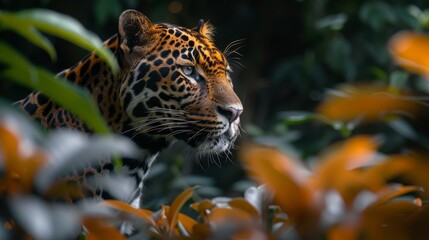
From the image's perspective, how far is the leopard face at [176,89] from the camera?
3.53 m

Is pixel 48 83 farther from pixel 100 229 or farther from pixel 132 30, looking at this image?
pixel 132 30

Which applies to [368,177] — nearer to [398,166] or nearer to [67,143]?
[398,166]

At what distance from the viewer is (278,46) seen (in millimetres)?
8641

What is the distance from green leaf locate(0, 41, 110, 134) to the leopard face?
229 centimetres

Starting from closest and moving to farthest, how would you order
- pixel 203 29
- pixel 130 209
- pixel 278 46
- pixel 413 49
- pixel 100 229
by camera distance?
1. pixel 413 49
2. pixel 100 229
3. pixel 130 209
4. pixel 203 29
5. pixel 278 46

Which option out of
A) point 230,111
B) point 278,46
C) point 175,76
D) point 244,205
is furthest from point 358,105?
point 278,46

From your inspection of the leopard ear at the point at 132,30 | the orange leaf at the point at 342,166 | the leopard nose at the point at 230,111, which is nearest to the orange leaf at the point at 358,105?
the orange leaf at the point at 342,166

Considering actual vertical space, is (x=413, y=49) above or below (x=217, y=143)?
above

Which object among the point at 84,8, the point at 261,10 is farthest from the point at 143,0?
the point at 261,10

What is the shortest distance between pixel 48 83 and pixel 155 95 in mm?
2378

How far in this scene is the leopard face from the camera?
3.53 metres

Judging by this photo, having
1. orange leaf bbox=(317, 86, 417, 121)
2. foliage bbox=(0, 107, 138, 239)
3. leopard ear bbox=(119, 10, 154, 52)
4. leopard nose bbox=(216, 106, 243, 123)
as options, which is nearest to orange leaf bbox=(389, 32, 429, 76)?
orange leaf bbox=(317, 86, 417, 121)

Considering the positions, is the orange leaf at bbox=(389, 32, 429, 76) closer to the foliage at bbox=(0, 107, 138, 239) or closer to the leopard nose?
the foliage at bbox=(0, 107, 138, 239)

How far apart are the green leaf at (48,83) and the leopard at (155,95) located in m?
2.26
